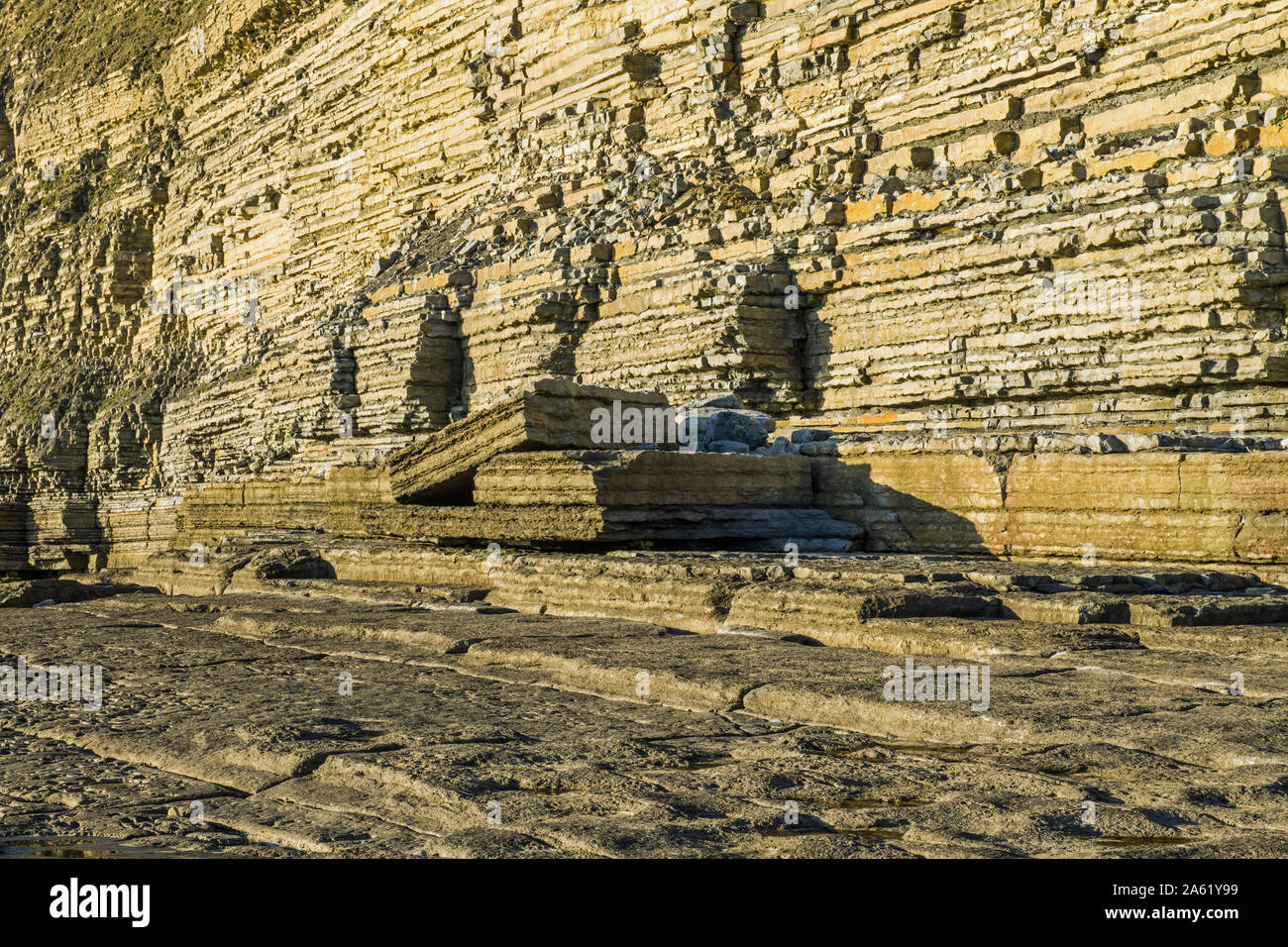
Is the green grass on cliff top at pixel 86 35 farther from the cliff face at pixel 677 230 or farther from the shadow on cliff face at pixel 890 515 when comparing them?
the shadow on cliff face at pixel 890 515

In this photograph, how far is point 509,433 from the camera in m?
9.19

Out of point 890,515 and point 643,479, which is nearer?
point 643,479

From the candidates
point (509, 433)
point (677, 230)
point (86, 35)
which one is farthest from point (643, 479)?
point (86, 35)

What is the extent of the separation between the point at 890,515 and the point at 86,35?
1676 inches

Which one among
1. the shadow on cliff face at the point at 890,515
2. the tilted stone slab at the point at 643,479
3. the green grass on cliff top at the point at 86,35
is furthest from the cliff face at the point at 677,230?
the green grass on cliff top at the point at 86,35

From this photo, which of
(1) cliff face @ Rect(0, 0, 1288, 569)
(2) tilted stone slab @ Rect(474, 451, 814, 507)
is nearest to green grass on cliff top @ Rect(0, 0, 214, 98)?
(1) cliff face @ Rect(0, 0, 1288, 569)

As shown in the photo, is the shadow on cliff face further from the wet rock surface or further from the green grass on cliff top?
the green grass on cliff top

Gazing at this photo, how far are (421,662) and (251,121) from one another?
29565 millimetres

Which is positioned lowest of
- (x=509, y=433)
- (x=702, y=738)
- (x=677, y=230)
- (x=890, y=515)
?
(x=702, y=738)

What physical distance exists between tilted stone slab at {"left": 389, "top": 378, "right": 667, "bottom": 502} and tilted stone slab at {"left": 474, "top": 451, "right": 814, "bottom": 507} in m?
0.24

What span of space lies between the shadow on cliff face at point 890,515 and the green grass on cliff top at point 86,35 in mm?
32757

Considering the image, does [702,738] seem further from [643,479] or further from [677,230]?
[677,230]

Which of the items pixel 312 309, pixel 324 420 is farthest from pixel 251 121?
pixel 324 420
